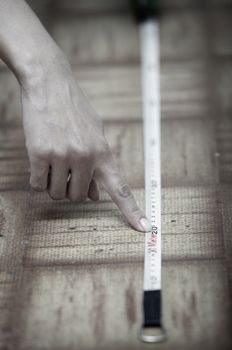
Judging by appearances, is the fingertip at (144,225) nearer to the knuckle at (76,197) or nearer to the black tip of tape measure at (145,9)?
the knuckle at (76,197)

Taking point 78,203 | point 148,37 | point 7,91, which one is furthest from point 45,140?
point 148,37

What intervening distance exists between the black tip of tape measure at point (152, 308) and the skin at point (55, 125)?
218 mm

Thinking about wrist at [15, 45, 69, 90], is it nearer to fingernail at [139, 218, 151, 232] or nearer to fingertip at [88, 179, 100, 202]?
fingertip at [88, 179, 100, 202]

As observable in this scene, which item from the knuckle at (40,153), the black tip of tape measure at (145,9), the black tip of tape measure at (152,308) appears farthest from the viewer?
the black tip of tape measure at (145,9)

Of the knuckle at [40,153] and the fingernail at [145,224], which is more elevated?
the knuckle at [40,153]

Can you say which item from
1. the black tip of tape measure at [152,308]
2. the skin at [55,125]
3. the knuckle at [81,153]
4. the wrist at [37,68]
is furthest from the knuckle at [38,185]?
the black tip of tape measure at [152,308]

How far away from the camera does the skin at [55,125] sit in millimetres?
1488

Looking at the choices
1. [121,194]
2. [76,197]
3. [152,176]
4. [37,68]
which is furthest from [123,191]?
[37,68]

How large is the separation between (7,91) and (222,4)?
1.06 m

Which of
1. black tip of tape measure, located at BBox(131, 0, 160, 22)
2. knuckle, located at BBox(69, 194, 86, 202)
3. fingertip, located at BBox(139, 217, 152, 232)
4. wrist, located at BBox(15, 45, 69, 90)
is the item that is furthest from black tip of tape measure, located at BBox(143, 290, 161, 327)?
black tip of tape measure, located at BBox(131, 0, 160, 22)

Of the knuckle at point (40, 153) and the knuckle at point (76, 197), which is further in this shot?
the knuckle at point (76, 197)

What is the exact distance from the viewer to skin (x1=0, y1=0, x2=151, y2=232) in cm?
149

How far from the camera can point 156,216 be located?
64.8 inches

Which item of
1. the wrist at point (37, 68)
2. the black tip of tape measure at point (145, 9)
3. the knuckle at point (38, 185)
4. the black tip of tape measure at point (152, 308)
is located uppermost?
the black tip of tape measure at point (145, 9)
